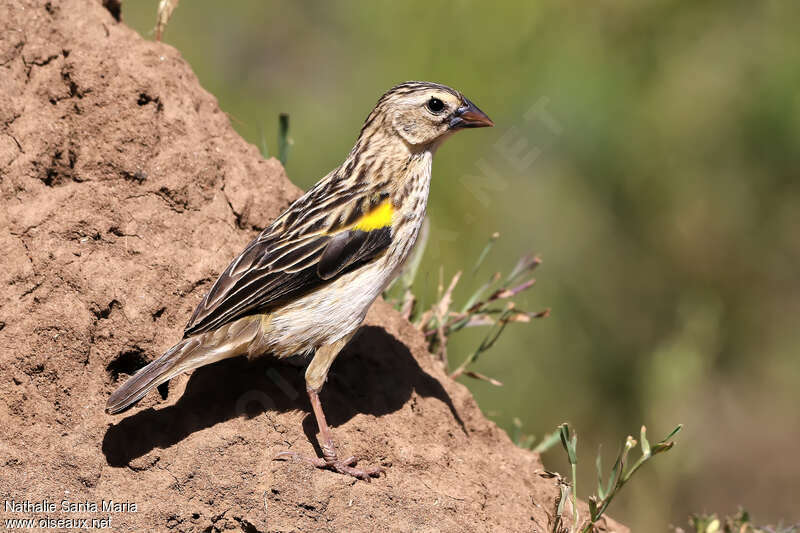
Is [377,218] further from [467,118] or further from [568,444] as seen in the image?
[568,444]

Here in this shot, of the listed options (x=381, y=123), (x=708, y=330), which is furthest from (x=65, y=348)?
(x=708, y=330)

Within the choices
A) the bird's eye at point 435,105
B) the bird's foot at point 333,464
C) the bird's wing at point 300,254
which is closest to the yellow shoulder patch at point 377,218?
the bird's wing at point 300,254

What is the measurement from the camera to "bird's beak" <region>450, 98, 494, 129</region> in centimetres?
554

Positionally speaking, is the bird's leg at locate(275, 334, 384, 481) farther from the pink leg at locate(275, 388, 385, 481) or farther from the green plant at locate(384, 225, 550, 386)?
the green plant at locate(384, 225, 550, 386)

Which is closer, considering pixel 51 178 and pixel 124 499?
pixel 124 499

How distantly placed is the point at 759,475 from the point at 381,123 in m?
6.40

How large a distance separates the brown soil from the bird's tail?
21cm

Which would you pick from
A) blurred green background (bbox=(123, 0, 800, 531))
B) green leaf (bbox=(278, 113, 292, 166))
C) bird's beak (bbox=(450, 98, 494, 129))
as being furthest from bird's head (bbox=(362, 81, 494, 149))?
blurred green background (bbox=(123, 0, 800, 531))

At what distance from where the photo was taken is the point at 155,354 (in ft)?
15.8

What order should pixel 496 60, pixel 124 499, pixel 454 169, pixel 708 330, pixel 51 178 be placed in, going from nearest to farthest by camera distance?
1. pixel 124 499
2. pixel 51 178
3. pixel 708 330
4. pixel 454 169
5. pixel 496 60

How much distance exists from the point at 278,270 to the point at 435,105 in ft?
4.76

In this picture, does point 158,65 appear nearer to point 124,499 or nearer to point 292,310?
point 292,310

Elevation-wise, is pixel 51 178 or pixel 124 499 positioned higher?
pixel 51 178

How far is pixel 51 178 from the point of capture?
4879 mm
